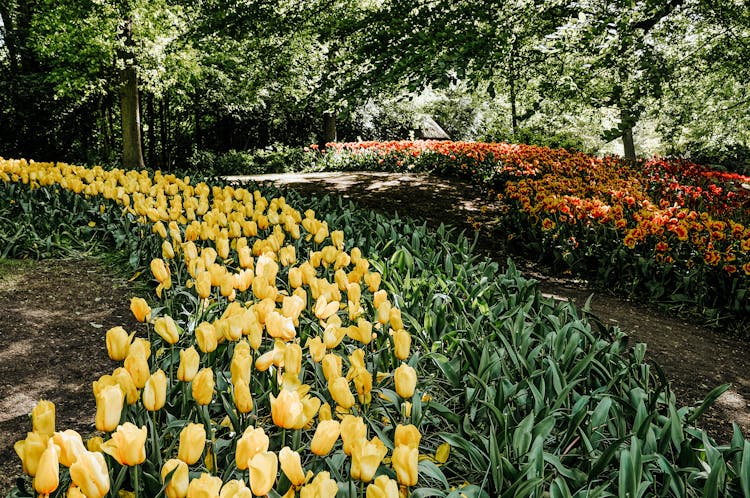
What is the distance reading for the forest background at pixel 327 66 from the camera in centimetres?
579

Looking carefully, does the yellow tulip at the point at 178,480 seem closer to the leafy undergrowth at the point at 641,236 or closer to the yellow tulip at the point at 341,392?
the yellow tulip at the point at 341,392

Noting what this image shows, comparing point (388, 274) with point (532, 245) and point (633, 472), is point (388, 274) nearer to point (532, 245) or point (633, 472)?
point (633, 472)

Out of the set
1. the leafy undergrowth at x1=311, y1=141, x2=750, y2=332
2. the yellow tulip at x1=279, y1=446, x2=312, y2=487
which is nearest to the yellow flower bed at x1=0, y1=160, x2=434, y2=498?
the yellow tulip at x1=279, y1=446, x2=312, y2=487

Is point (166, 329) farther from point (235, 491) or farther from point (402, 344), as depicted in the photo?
point (235, 491)

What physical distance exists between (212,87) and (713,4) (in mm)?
13162

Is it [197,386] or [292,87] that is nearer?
[197,386]

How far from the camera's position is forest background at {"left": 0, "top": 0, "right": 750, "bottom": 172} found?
579 cm

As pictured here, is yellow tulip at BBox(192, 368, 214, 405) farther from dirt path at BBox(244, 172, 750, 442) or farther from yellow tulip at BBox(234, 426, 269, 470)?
dirt path at BBox(244, 172, 750, 442)

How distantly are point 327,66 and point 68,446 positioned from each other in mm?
15712

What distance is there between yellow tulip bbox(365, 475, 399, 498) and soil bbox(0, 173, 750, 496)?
5.42 ft

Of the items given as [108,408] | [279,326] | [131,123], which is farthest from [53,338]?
[131,123]

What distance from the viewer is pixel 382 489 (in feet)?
3.60

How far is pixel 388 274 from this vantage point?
3.11 meters

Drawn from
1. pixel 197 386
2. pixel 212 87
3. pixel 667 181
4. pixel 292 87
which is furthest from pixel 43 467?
pixel 212 87
